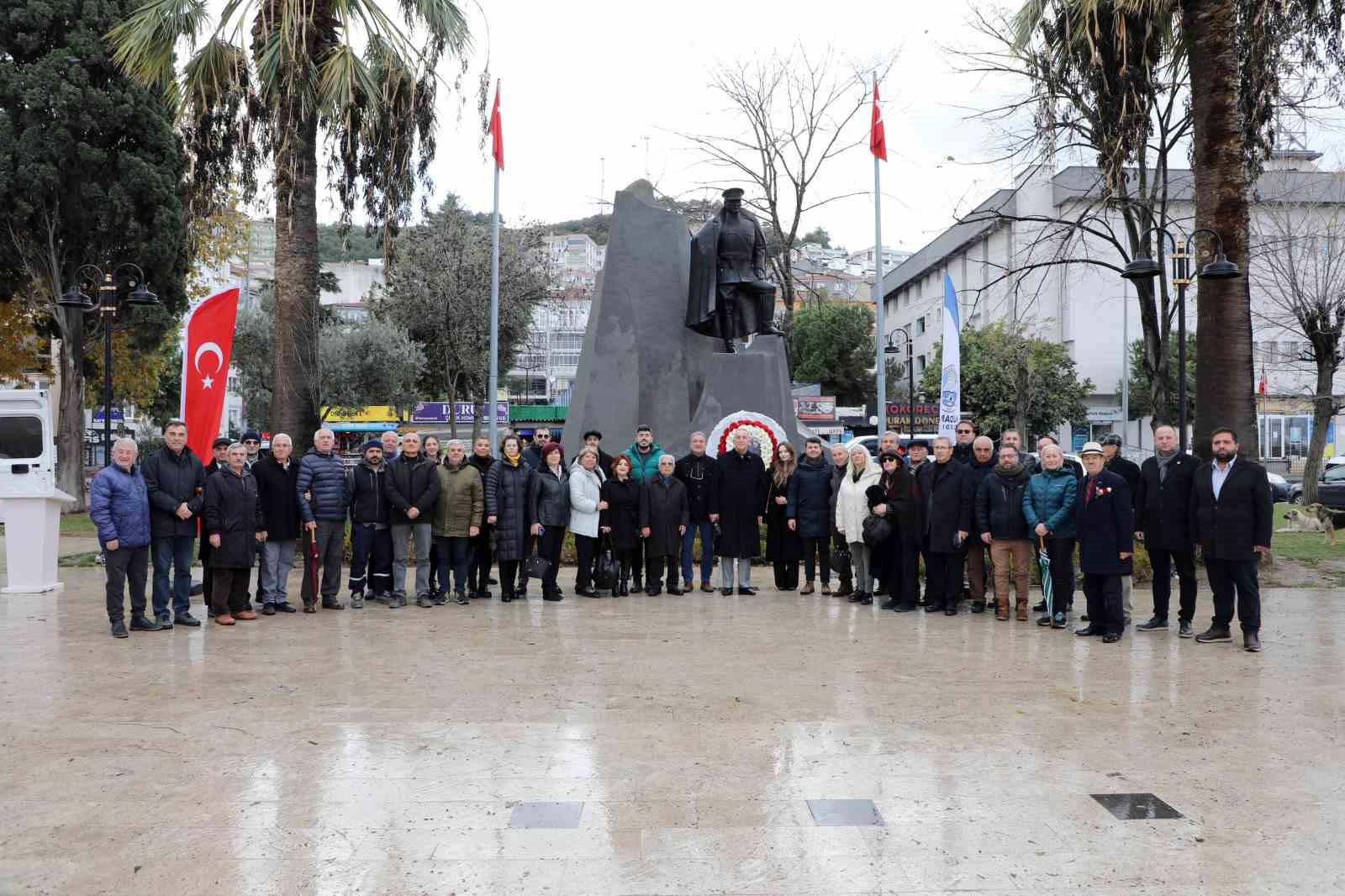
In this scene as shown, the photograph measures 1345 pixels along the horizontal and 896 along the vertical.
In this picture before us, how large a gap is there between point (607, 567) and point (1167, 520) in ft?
17.7

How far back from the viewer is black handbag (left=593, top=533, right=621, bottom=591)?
36.7 ft

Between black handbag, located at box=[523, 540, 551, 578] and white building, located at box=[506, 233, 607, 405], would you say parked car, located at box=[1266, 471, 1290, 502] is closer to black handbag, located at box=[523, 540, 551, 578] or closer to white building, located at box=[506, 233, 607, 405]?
black handbag, located at box=[523, 540, 551, 578]

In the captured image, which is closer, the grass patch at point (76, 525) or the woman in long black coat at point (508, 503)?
the woman in long black coat at point (508, 503)

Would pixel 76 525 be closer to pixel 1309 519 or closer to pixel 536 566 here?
pixel 536 566

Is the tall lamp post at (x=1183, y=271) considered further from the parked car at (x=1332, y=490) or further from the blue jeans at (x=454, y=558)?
the parked car at (x=1332, y=490)

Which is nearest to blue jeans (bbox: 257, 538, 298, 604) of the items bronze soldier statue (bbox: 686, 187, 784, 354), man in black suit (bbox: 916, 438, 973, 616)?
man in black suit (bbox: 916, 438, 973, 616)

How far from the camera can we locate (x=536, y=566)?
10.4 metres

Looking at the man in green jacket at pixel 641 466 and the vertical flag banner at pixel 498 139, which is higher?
the vertical flag banner at pixel 498 139

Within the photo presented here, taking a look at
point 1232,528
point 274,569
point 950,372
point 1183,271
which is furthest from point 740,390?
point 1232,528

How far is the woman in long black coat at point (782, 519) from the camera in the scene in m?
11.4

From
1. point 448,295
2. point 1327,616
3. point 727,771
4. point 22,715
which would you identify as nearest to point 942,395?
A: point 1327,616

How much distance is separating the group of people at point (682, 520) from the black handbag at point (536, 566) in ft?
0.09

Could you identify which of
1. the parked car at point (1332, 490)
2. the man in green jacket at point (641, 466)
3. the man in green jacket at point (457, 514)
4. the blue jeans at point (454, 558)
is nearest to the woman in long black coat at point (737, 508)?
the man in green jacket at point (641, 466)

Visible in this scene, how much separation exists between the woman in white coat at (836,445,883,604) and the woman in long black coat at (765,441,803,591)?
2.20ft
